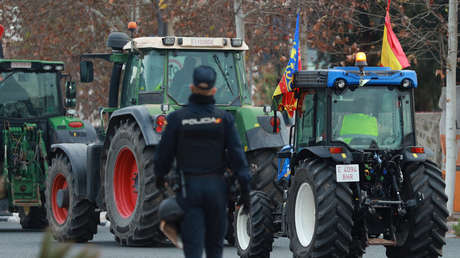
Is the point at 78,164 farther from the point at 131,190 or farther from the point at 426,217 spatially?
the point at 426,217

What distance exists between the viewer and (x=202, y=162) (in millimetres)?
8750

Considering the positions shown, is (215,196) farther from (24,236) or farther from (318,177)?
(24,236)

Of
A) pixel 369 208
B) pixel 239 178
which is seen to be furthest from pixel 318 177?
pixel 239 178

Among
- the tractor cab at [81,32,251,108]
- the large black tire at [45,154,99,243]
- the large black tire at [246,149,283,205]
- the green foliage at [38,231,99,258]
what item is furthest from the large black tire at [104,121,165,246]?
the green foliage at [38,231,99,258]

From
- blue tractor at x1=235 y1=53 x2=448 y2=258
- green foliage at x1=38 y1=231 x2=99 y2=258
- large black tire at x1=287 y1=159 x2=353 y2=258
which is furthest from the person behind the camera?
blue tractor at x1=235 y1=53 x2=448 y2=258

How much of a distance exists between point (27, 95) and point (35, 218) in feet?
7.25

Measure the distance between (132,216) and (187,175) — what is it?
5.92 m

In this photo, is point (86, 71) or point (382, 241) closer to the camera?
point (382, 241)

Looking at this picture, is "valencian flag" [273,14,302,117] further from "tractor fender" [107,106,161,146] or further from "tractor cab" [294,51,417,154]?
"tractor fender" [107,106,161,146]

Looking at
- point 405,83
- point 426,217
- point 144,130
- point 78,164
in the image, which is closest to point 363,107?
point 405,83

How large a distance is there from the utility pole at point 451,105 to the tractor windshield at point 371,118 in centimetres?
722

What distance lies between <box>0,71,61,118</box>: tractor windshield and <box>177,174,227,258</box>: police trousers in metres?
11.6

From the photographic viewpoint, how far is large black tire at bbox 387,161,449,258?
11.7 meters

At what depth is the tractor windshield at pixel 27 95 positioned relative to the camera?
1981 centimetres
